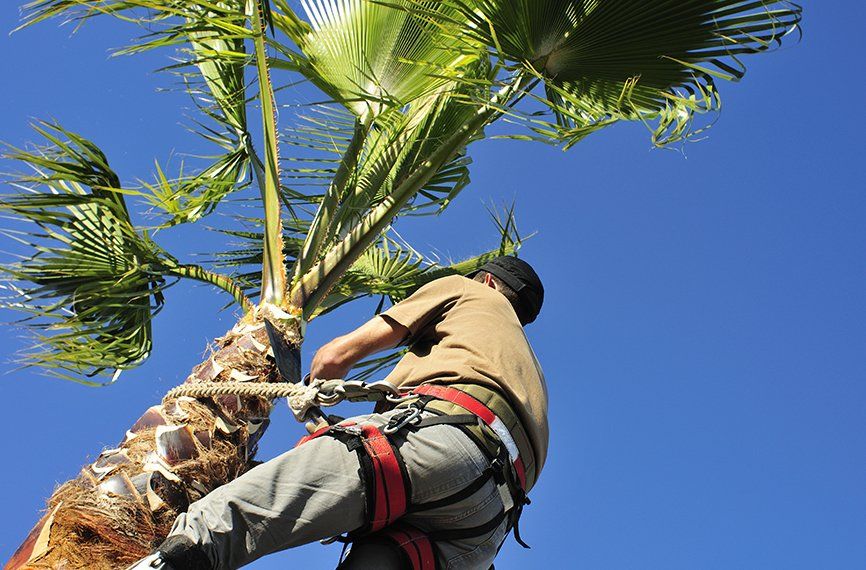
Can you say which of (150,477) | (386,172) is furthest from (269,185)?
(150,477)

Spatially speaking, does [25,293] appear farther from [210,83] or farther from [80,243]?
[210,83]

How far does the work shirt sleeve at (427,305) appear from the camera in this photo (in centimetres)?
288

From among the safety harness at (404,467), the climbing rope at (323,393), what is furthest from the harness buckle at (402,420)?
the climbing rope at (323,393)

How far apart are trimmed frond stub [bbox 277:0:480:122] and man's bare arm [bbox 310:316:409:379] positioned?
1.88 metres

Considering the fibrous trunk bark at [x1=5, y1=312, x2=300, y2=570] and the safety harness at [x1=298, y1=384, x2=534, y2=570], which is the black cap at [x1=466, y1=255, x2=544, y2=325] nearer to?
the safety harness at [x1=298, y1=384, x2=534, y2=570]

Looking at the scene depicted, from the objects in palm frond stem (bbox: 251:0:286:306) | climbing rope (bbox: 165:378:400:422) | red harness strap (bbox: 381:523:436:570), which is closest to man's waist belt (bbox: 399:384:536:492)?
climbing rope (bbox: 165:378:400:422)

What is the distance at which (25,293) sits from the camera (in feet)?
14.5

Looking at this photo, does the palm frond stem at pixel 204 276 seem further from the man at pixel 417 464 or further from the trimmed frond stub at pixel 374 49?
the man at pixel 417 464

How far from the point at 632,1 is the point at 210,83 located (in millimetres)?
2438

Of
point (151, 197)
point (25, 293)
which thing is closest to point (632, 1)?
point (151, 197)

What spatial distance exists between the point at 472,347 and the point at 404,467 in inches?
22.1

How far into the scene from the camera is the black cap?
10.9 feet

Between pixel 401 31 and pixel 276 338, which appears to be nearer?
pixel 276 338

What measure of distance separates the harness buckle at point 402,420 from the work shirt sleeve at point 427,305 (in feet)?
1.41
